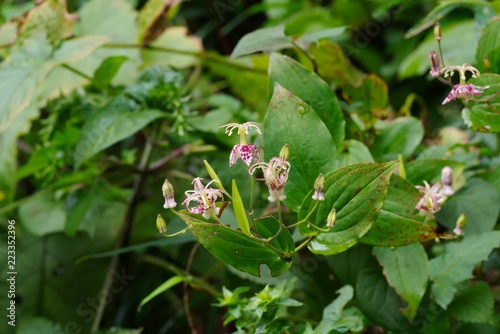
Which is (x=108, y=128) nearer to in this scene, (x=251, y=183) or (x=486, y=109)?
(x=251, y=183)

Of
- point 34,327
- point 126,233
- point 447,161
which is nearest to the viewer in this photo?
point 447,161

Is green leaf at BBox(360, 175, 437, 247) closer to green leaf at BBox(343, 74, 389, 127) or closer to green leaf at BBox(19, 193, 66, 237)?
green leaf at BBox(343, 74, 389, 127)

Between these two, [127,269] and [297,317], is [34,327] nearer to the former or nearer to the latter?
[127,269]

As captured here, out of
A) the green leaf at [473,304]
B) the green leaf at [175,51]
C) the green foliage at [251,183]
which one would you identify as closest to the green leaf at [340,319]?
the green foliage at [251,183]

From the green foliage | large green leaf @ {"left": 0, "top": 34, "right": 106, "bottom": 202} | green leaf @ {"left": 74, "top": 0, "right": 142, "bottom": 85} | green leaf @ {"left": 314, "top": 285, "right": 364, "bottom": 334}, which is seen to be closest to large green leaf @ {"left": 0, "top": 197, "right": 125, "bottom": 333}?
the green foliage

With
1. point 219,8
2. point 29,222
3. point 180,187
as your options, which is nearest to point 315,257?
point 180,187

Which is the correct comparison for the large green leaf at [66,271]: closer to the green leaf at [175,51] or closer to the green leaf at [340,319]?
the green leaf at [175,51]

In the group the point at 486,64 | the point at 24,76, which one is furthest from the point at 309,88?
the point at 24,76
